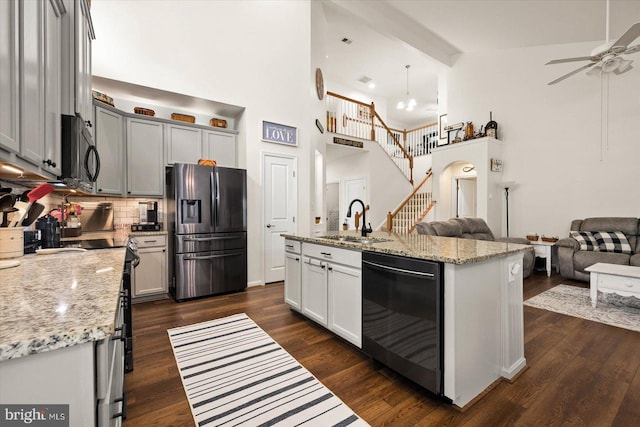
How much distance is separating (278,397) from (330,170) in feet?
25.6

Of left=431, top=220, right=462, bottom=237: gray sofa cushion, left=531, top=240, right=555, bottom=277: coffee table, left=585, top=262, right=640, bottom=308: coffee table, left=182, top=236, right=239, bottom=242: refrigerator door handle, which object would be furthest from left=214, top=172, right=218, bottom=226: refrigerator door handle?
left=531, top=240, right=555, bottom=277: coffee table

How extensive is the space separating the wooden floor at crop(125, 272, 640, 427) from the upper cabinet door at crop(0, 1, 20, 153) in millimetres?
1613

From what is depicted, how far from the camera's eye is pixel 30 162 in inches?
49.0

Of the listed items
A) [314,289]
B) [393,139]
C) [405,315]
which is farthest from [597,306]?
[393,139]

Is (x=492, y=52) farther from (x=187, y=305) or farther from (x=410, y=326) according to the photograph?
(x=187, y=305)

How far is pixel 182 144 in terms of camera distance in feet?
14.1

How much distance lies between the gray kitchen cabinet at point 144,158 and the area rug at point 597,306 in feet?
17.4

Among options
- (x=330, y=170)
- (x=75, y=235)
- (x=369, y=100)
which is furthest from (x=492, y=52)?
(x=75, y=235)

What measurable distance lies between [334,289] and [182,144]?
3261mm

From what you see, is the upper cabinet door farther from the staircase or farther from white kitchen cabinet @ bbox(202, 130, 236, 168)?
the staircase

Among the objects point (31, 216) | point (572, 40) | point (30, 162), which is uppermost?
A: point (572, 40)

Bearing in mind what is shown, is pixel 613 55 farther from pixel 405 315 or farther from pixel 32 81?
pixel 32 81

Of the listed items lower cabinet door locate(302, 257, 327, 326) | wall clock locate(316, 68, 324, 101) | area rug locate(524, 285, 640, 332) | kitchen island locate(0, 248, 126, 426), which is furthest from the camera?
wall clock locate(316, 68, 324, 101)

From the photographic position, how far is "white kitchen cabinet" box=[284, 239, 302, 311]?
10.4 feet
